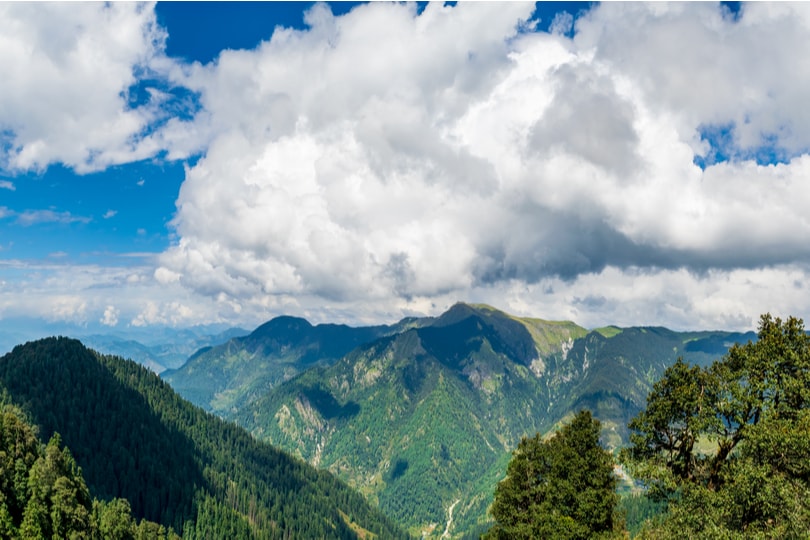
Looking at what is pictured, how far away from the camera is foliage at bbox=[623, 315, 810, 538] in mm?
28484

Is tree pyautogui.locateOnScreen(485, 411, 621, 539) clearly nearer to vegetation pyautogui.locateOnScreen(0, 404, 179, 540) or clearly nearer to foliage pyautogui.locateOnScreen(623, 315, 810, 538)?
foliage pyautogui.locateOnScreen(623, 315, 810, 538)

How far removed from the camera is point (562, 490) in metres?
44.2

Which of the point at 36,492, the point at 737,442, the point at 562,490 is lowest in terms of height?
the point at 36,492

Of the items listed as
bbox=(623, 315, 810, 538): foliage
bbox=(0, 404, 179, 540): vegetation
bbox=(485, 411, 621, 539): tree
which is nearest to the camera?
bbox=(623, 315, 810, 538): foliage

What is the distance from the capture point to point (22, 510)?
82.1 meters

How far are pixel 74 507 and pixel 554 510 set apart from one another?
8798 cm

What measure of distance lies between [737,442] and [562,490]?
52.9ft

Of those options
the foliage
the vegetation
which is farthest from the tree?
the vegetation

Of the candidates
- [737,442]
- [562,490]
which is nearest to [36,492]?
[562,490]

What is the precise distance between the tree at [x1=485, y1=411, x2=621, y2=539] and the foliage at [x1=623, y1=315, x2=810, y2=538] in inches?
279

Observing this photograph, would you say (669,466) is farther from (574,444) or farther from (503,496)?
(503,496)

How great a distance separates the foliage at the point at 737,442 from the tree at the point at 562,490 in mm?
7082

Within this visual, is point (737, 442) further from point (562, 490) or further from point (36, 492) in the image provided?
point (36, 492)

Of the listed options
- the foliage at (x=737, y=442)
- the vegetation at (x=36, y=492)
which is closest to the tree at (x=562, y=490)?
the foliage at (x=737, y=442)
